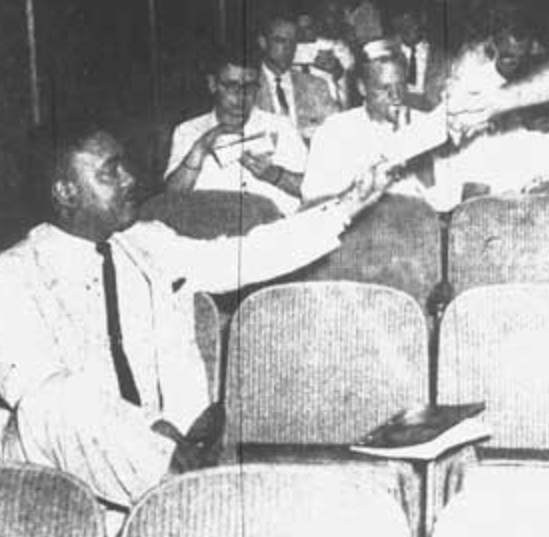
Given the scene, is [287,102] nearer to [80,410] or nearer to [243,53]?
[243,53]

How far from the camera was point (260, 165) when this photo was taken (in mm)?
3471

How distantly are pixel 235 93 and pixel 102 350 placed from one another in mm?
896

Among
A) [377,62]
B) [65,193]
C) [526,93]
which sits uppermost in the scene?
[377,62]

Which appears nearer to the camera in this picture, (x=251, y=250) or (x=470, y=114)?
(x=470, y=114)

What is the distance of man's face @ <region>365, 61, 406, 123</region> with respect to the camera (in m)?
3.39

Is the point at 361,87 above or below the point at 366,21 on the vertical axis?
below

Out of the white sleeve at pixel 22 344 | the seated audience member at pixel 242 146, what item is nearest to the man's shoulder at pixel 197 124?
the seated audience member at pixel 242 146

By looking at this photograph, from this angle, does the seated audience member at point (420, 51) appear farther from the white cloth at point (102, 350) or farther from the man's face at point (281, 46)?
the white cloth at point (102, 350)

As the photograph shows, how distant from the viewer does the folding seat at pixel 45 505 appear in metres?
3.18

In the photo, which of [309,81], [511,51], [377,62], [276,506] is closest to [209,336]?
[276,506]

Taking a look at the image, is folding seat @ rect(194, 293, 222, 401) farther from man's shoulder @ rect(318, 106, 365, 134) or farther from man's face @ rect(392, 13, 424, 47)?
man's face @ rect(392, 13, 424, 47)

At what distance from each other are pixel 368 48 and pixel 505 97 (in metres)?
Answer: 0.43

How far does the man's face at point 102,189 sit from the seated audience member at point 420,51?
0.92 metres

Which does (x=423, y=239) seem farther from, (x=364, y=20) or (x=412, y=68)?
(x=364, y=20)
